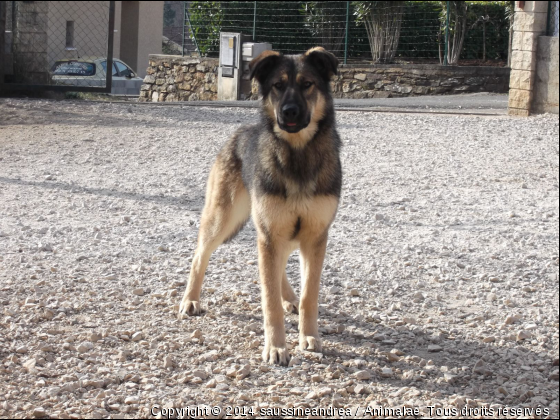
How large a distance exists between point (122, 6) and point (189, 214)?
98.6 feet

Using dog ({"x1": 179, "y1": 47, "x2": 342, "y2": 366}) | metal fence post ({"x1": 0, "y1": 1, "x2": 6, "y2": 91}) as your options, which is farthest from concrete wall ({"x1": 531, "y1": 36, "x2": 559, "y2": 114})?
metal fence post ({"x1": 0, "y1": 1, "x2": 6, "y2": 91})

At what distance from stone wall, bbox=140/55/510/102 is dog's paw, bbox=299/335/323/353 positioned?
1380 centimetres

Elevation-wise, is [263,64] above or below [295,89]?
above

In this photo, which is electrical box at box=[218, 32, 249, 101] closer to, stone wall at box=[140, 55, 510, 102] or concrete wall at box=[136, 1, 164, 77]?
stone wall at box=[140, 55, 510, 102]

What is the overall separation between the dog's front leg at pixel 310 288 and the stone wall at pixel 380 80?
13.6 meters

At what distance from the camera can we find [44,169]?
9.01 m

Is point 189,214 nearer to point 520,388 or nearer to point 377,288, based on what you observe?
point 377,288

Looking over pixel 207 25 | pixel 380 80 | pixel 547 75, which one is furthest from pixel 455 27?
pixel 207 25

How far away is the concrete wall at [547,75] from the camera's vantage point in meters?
13.1

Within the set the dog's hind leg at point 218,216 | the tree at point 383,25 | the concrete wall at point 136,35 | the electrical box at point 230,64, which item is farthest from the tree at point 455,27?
the concrete wall at point 136,35

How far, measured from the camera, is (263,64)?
423 cm

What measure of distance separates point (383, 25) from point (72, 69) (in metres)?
9.43

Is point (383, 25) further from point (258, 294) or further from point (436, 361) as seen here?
point (436, 361)

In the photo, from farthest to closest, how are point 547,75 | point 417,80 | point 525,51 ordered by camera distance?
point 417,80
point 525,51
point 547,75
